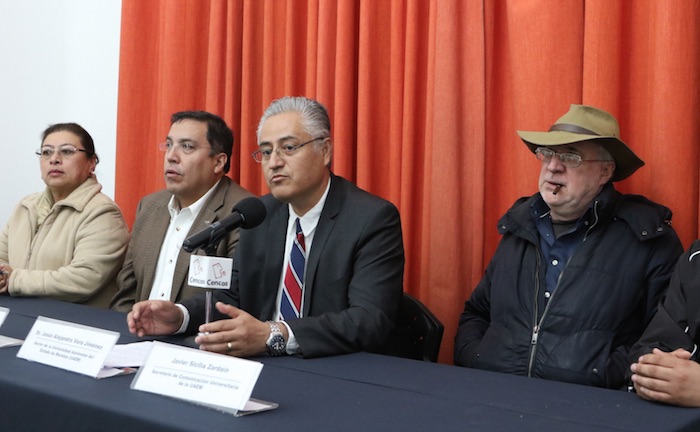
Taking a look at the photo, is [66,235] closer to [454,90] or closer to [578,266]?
[454,90]

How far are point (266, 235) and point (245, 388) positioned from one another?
1.20 metres

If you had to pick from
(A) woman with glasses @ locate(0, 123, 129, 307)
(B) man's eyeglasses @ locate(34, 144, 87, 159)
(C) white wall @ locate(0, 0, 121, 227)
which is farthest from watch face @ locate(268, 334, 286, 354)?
(C) white wall @ locate(0, 0, 121, 227)

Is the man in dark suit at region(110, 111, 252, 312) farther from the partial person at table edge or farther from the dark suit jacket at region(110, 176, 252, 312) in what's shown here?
the partial person at table edge

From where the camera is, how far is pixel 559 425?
133 centimetres

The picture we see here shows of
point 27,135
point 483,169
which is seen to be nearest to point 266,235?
point 483,169

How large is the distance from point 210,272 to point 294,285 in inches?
34.4

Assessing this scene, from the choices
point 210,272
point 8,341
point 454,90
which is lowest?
point 8,341

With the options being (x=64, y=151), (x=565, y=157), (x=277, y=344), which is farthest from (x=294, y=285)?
(x=64, y=151)

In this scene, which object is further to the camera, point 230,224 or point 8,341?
point 8,341

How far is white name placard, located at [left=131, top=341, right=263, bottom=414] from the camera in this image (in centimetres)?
141

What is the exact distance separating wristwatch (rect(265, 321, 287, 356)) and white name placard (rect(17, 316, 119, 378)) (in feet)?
1.29

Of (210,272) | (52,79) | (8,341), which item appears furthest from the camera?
(52,79)

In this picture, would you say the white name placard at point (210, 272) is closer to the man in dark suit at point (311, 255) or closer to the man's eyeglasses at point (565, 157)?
the man in dark suit at point (311, 255)

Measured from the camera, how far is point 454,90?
9.91 feet
